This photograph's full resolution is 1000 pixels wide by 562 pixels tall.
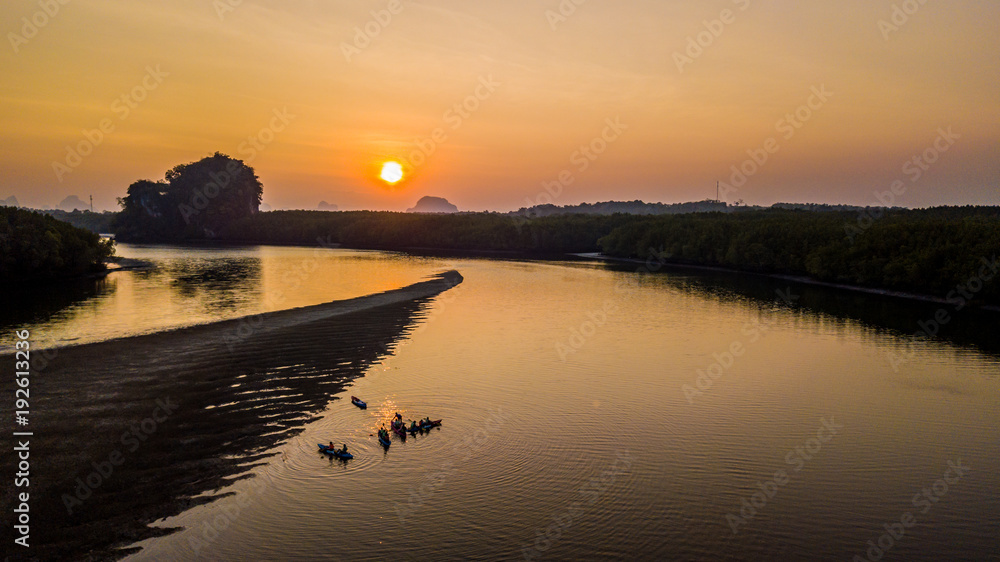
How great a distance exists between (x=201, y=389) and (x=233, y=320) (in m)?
21.8

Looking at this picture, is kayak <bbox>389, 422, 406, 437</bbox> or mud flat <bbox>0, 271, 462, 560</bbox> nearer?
mud flat <bbox>0, 271, 462, 560</bbox>

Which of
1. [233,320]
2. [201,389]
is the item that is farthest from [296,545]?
[233,320]

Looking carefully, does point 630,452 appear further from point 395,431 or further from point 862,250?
point 862,250

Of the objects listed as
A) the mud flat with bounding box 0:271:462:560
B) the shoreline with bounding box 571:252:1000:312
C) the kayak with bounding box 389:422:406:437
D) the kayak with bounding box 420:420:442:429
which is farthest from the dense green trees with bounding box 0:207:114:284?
the shoreline with bounding box 571:252:1000:312

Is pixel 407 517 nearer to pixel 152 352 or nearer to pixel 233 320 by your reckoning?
pixel 152 352

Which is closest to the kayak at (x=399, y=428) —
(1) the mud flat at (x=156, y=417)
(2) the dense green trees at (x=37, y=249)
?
(1) the mud flat at (x=156, y=417)

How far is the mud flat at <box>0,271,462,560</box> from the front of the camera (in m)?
18.5

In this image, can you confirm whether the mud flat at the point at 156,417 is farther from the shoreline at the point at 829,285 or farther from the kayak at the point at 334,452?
the shoreline at the point at 829,285

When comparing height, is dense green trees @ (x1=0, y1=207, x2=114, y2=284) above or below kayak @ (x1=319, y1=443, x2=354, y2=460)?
above

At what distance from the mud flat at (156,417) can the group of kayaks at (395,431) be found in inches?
90.7

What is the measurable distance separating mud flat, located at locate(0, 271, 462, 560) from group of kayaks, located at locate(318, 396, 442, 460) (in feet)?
7.56

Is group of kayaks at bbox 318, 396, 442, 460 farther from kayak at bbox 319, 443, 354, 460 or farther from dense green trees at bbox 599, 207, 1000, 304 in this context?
dense green trees at bbox 599, 207, 1000, 304

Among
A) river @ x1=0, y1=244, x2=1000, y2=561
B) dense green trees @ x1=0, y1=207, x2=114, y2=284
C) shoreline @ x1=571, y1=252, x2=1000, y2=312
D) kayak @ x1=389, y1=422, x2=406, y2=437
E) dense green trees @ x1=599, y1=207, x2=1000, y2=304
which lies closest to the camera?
river @ x1=0, y1=244, x2=1000, y2=561

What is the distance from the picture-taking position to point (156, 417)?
26156mm
